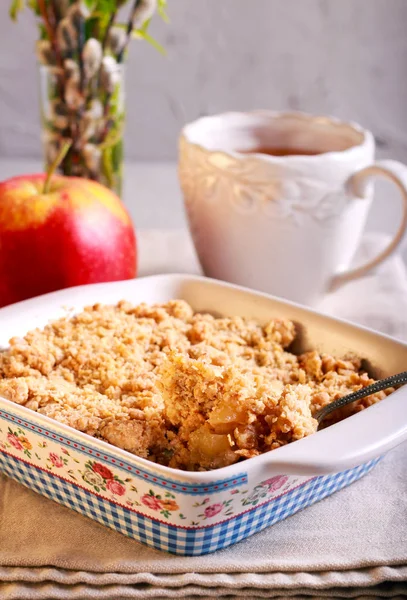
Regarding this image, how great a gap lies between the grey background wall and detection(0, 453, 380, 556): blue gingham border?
110 cm

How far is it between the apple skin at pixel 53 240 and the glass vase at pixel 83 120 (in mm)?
197

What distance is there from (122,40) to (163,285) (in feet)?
1.58

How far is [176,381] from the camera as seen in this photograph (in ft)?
2.55

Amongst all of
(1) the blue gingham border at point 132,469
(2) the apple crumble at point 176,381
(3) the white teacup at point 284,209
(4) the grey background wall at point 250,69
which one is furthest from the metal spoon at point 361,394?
(4) the grey background wall at point 250,69

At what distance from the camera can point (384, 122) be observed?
2.05 meters

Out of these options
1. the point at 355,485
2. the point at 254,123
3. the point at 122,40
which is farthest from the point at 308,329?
the point at 122,40

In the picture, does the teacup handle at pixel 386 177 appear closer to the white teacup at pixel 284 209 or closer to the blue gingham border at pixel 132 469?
the white teacup at pixel 284 209

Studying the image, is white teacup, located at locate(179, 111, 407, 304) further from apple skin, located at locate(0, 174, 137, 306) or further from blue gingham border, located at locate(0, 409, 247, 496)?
blue gingham border, located at locate(0, 409, 247, 496)

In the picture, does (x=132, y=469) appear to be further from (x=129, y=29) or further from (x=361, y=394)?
(x=129, y=29)

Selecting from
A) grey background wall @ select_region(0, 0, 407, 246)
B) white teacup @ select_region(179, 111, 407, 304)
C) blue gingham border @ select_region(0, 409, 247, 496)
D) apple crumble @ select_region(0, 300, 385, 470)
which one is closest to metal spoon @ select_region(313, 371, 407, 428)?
apple crumble @ select_region(0, 300, 385, 470)

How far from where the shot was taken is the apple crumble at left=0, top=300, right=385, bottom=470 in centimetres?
74

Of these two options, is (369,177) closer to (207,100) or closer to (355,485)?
(355,485)

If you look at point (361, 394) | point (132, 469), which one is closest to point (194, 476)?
point (132, 469)

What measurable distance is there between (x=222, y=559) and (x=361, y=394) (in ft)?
0.68
